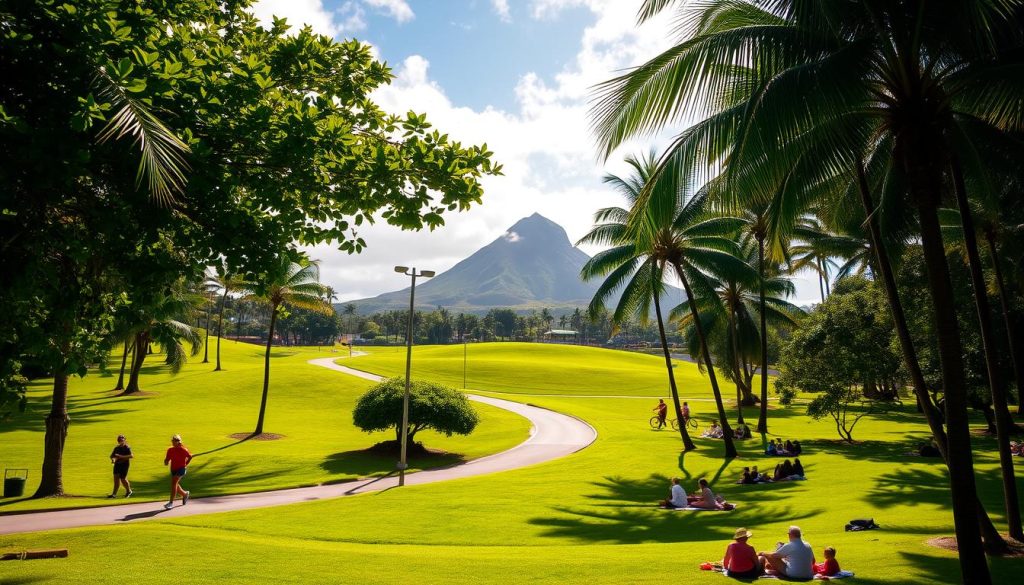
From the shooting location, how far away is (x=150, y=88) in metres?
5.87

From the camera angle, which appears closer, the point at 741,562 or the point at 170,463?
the point at 741,562

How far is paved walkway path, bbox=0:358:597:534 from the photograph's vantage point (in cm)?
1590

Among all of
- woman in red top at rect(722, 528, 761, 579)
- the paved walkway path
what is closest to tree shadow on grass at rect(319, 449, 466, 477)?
the paved walkway path

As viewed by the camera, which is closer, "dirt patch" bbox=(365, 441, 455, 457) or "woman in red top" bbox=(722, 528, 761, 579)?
"woman in red top" bbox=(722, 528, 761, 579)

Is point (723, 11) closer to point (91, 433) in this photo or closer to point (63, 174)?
point (63, 174)

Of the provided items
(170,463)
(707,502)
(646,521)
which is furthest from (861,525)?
(170,463)

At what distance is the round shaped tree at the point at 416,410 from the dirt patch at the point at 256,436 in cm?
706

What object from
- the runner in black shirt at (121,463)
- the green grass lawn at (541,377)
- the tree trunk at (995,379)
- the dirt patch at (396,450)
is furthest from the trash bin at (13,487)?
the green grass lawn at (541,377)

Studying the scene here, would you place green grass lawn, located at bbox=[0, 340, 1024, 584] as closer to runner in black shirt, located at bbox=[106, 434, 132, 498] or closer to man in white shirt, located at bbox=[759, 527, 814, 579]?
man in white shirt, located at bbox=[759, 527, 814, 579]

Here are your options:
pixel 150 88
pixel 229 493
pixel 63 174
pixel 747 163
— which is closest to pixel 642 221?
pixel 747 163

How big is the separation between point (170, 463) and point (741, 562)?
1689 centimetres

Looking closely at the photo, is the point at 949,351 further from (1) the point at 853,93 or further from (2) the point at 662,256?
(2) the point at 662,256

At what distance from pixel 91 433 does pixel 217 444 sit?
7036mm

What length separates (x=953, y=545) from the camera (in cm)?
1101
